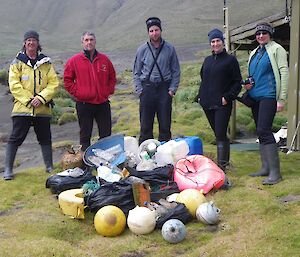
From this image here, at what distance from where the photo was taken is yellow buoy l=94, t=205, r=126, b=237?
5.86m

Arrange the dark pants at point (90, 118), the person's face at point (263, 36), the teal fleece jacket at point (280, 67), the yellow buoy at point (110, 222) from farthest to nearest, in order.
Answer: the dark pants at point (90, 118) → the person's face at point (263, 36) → the teal fleece jacket at point (280, 67) → the yellow buoy at point (110, 222)

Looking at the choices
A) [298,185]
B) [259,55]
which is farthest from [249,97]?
[298,185]

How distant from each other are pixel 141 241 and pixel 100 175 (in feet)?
5.66

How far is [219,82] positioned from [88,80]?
6.98 ft

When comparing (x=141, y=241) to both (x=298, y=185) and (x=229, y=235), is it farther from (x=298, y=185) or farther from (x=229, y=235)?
(x=298, y=185)

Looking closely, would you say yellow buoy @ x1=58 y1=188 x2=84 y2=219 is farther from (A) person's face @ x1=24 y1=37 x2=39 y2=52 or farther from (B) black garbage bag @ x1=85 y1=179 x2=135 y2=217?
(A) person's face @ x1=24 y1=37 x2=39 y2=52

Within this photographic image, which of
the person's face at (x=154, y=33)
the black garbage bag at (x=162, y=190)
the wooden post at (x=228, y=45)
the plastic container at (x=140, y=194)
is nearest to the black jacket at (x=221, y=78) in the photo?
the person's face at (x=154, y=33)

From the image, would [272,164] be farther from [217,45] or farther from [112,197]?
[112,197]

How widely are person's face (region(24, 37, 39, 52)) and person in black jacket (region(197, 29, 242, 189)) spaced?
2.64 m

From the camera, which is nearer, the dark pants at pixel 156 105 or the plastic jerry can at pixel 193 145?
the plastic jerry can at pixel 193 145

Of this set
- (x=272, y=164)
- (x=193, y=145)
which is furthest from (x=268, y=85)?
(x=193, y=145)

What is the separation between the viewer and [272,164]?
7094 millimetres

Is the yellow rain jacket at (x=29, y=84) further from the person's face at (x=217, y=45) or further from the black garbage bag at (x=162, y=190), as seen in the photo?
the person's face at (x=217, y=45)

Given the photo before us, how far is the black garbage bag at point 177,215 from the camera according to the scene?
589 centimetres
